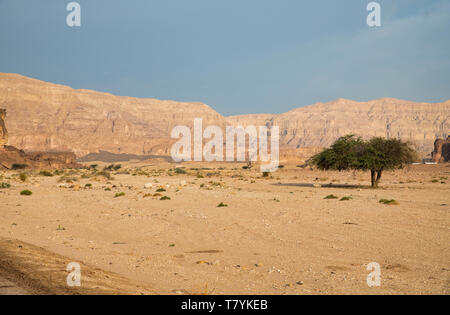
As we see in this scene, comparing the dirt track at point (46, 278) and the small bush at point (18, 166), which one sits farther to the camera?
the small bush at point (18, 166)

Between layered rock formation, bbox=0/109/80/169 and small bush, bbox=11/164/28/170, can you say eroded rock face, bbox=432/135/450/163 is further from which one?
small bush, bbox=11/164/28/170

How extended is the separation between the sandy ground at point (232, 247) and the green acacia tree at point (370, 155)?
1275 cm

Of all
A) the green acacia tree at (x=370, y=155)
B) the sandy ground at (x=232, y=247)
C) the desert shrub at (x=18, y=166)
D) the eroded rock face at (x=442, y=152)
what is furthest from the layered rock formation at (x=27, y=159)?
the eroded rock face at (x=442, y=152)

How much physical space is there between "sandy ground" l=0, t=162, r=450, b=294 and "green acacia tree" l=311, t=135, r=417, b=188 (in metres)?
12.8

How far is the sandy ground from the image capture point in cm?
797

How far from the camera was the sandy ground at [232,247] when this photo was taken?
797 cm

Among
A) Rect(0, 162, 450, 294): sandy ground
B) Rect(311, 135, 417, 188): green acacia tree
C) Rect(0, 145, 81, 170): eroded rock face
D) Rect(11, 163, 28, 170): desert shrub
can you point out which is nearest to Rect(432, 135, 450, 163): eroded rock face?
Rect(311, 135, 417, 188): green acacia tree

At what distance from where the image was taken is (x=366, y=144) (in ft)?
120

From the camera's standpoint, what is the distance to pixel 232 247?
483 inches

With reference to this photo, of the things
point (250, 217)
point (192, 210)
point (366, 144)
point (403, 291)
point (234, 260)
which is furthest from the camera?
point (366, 144)

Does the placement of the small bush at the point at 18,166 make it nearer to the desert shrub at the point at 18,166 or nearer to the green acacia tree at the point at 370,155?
the desert shrub at the point at 18,166
